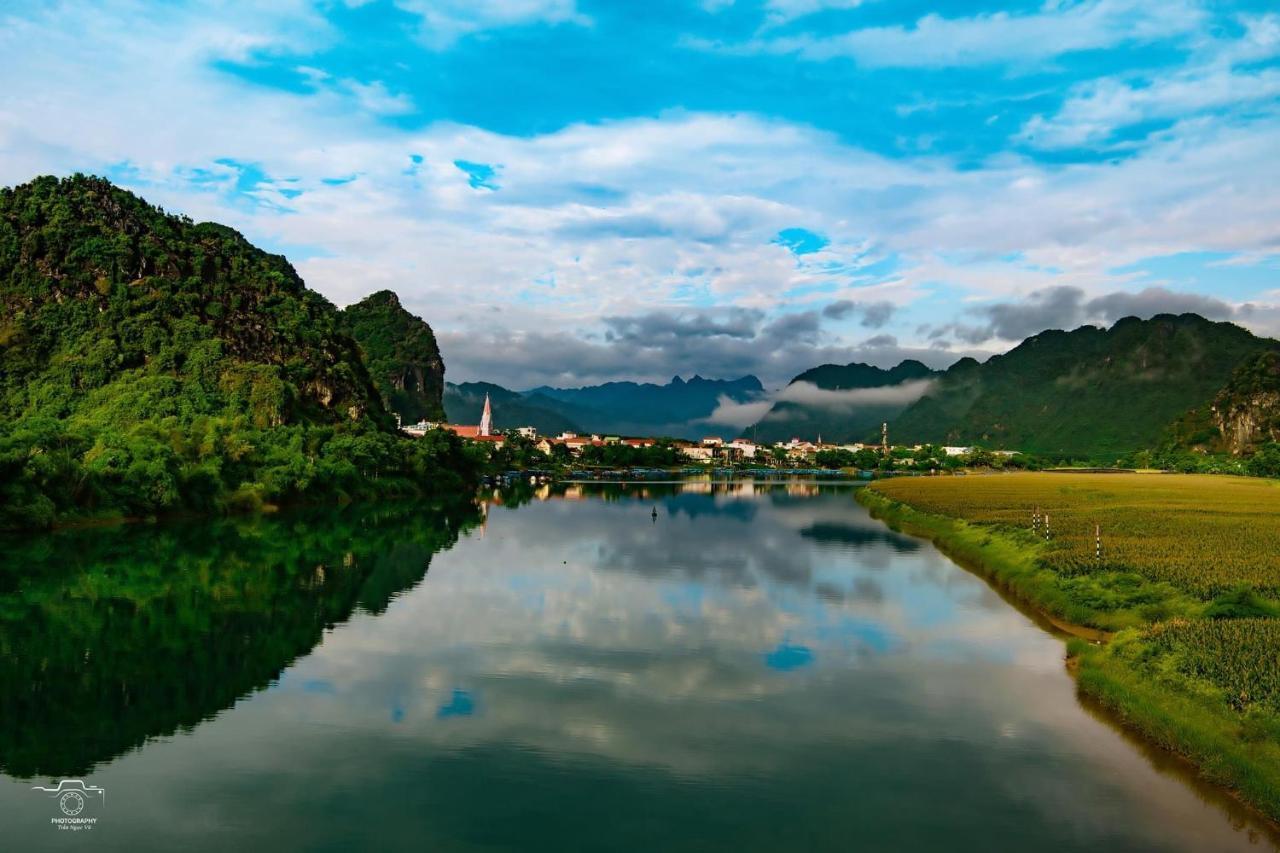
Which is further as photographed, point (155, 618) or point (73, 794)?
point (155, 618)

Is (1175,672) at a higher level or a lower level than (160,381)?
lower

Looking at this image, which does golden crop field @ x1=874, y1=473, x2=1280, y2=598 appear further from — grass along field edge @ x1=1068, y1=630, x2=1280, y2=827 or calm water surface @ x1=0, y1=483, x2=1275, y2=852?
grass along field edge @ x1=1068, y1=630, x2=1280, y2=827

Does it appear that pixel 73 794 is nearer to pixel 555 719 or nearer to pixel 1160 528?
pixel 555 719

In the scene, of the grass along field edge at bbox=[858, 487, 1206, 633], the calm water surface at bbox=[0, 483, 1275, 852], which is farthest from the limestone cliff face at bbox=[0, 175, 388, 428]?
the grass along field edge at bbox=[858, 487, 1206, 633]

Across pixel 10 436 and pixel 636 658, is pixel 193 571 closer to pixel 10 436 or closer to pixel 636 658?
pixel 10 436

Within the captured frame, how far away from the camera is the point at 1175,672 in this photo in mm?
21094

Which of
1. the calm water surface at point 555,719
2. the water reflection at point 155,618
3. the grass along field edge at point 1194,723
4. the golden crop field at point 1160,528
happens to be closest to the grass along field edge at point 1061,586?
the golden crop field at point 1160,528

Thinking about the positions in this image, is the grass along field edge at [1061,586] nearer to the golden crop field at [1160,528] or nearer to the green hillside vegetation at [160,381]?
the golden crop field at [1160,528]

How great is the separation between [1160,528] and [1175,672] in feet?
106

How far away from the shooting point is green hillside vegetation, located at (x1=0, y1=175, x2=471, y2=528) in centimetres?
6209

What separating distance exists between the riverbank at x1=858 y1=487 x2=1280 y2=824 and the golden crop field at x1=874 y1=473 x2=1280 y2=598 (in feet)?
5.09

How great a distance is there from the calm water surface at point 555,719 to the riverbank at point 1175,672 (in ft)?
2.64

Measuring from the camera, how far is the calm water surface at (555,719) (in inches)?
631

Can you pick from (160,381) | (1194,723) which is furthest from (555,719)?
(160,381)
